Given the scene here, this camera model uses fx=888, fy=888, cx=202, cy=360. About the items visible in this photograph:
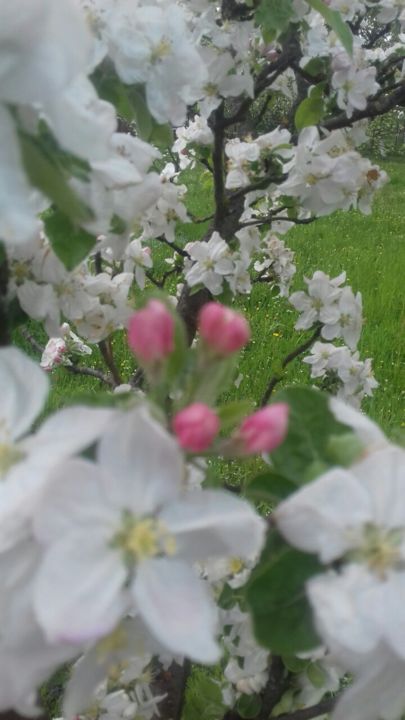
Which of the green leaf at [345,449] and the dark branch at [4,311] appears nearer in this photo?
the green leaf at [345,449]

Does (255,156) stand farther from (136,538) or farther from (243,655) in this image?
(136,538)

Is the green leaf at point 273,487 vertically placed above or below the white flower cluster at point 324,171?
above

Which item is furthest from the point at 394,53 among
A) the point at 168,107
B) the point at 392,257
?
the point at 392,257

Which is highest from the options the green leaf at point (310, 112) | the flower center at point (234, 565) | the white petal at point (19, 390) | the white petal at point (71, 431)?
the white petal at point (71, 431)

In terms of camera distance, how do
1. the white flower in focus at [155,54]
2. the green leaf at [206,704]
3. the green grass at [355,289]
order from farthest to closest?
the green grass at [355,289] → the green leaf at [206,704] → the white flower in focus at [155,54]

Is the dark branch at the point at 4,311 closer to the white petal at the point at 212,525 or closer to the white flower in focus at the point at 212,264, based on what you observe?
the white petal at the point at 212,525

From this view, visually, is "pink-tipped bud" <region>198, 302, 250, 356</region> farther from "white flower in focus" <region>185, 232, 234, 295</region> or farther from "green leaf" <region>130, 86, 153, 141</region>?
"white flower in focus" <region>185, 232, 234, 295</region>

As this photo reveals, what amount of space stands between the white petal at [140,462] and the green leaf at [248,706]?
96cm

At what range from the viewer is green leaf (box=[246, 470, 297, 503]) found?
2.51 ft

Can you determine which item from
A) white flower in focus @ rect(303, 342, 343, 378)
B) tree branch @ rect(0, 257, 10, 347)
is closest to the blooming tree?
tree branch @ rect(0, 257, 10, 347)

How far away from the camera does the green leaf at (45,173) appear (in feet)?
2.12

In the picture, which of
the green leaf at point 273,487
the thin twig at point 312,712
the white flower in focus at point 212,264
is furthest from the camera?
the white flower in focus at point 212,264

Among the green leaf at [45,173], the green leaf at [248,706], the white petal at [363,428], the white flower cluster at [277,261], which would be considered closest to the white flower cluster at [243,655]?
the green leaf at [248,706]

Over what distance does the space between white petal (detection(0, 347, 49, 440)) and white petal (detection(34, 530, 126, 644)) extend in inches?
5.2
